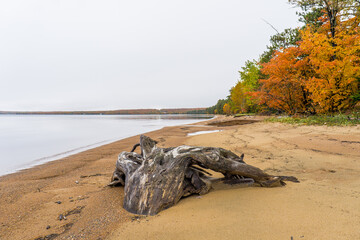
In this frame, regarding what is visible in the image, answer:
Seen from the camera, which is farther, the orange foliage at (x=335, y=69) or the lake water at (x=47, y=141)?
the orange foliage at (x=335, y=69)

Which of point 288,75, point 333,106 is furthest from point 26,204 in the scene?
point 288,75

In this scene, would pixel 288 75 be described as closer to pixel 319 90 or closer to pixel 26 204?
pixel 319 90

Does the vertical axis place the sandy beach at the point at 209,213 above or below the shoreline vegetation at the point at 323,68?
below

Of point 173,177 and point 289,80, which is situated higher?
point 289,80

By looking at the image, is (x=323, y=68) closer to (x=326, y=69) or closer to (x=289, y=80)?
(x=326, y=69)

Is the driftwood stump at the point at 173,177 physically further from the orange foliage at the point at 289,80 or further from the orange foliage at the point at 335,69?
the orange foliage at the point at 289,80

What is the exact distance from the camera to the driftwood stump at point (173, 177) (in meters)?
2.41

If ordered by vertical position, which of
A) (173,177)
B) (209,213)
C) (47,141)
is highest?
(173,177)

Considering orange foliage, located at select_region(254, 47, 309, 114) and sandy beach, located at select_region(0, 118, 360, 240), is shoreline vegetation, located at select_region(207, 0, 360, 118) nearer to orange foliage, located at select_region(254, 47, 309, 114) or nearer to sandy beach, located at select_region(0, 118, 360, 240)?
orange foliage, located at select_region(254, 47, 309, 114)

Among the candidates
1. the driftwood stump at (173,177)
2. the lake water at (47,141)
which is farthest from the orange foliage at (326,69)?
the lake water at (47,141)

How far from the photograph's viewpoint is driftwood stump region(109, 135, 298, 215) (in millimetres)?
2406

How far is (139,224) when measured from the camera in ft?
6.91

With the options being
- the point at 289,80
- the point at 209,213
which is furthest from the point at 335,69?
the point at 209,213

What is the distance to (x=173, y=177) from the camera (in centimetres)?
250
